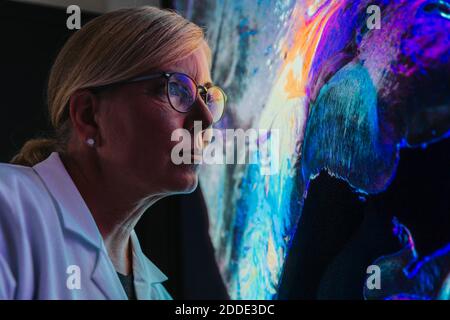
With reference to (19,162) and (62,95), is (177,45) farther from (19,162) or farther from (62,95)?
(19,162)

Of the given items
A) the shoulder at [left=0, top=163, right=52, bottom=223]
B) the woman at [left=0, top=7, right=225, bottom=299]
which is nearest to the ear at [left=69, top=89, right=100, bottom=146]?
the woman at [left=0, top=7, right=225, bottom=299]

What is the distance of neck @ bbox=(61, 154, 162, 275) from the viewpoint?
50.8 inches

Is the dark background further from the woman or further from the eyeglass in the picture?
the eyeglass

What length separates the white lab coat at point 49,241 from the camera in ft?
3.82

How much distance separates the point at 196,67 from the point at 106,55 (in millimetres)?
169

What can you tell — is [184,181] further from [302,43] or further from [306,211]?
[302,43]

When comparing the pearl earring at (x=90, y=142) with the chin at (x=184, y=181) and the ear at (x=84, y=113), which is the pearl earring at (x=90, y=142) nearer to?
the ear at (x=84, y=113)

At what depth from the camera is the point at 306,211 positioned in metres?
1.38

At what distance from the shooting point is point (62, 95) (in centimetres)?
128

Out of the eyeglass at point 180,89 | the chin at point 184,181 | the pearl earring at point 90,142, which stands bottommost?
the chin at point 184,181

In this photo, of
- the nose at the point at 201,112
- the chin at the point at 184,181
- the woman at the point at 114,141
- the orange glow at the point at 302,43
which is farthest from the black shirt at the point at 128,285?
the orange glow at the point at 302,43

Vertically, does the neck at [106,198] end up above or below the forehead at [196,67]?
below
